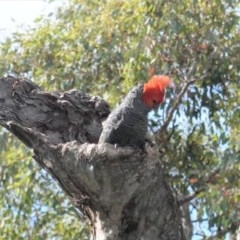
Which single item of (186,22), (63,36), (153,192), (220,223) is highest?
(63,36)


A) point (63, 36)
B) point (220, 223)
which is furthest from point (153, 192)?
point (63, 36)

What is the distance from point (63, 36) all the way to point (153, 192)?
4.15m

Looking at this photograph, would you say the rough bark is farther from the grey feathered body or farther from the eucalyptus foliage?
the eucalyptus foliage

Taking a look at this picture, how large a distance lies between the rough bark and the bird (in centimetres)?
9

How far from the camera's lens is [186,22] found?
21.4 ft

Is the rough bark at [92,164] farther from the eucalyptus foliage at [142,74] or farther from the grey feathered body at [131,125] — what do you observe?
the eucalyptus foliage at [142,74]

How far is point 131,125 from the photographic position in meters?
3.12

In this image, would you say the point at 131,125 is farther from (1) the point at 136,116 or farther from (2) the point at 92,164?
(2) the point at 92,164

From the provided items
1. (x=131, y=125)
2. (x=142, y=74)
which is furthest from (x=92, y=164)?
(x=142, y=74)

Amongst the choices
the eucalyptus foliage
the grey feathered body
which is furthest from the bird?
the eucalyptus foliage

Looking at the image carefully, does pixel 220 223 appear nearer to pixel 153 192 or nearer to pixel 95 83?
pixel 95 83

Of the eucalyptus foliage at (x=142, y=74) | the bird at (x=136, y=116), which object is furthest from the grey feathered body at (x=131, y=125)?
the eucalyptus foliage at (x=142, y=74)

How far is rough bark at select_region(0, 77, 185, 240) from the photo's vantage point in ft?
9.62

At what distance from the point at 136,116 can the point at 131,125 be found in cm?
4
